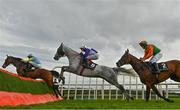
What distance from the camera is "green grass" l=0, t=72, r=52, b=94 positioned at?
32.9ft

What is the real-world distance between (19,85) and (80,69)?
3.66 m

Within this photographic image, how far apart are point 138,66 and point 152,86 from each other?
0.86 metres

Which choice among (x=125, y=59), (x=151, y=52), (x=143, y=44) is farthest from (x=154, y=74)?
(x=125, y=59)

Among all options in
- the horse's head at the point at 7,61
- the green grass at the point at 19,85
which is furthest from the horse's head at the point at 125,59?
the horse's head at the point at 7,61

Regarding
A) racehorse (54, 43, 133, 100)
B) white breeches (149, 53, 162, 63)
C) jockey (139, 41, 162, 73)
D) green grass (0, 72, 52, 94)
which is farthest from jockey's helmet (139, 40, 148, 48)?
green grass (0, 72, 52, 94)

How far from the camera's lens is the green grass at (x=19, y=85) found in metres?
10.0

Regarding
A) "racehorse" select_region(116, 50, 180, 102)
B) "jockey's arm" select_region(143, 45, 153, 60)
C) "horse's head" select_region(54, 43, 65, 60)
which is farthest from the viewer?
"horse's head" select_region(54, 43, 65, 60)

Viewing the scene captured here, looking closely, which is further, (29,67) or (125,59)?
(29,67)

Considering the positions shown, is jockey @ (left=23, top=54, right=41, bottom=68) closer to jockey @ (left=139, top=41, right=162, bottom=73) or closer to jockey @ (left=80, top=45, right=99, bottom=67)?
jockey @ (left=80, top=45, right=99, bottom=67)

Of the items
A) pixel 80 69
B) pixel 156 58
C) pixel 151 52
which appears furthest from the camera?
pixel 80 69

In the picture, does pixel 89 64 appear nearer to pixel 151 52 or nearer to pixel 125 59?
pixel 125 59

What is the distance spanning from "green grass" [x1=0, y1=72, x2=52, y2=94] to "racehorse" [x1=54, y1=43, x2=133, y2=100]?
1147mm

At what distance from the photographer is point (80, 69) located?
47.5 feet

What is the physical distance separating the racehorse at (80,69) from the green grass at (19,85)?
1.15 metres
